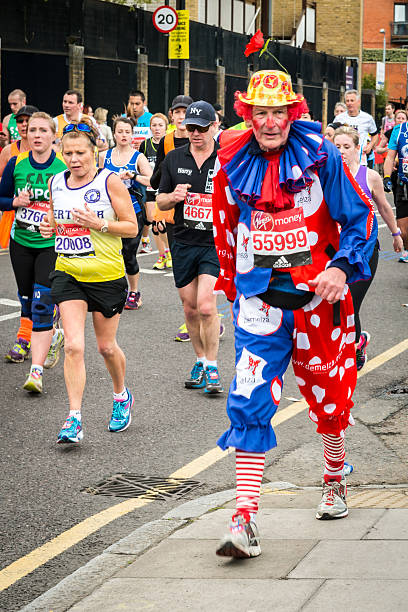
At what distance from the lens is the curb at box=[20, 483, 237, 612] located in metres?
4.36

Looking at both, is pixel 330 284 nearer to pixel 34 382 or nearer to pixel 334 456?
pixel 334 456

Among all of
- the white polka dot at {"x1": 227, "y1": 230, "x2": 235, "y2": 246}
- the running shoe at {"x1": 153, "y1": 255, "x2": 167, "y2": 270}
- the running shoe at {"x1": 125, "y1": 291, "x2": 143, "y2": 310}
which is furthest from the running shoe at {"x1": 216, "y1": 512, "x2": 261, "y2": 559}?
the running shoe at {"x1": 153, "y1": 255, "x2": 167, "y2": 270}

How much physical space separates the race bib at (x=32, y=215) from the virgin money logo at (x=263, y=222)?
391 centimetres

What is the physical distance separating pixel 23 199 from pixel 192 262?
1.37 m

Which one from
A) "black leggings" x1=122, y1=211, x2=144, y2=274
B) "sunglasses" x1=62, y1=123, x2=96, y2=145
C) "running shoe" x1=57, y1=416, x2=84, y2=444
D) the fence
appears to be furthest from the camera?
the fence

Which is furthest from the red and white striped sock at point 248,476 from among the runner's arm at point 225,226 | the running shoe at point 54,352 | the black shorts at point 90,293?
the running shoe at point 54,352

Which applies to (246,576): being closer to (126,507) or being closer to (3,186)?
(126,507)

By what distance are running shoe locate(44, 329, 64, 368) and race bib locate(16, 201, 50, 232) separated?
47.9 inches

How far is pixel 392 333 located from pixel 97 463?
482 centimetres

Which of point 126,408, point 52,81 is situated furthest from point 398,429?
point 52,81

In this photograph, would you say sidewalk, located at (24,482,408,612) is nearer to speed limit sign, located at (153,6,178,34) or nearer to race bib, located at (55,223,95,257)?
race bib, located at (55,223,95,257)

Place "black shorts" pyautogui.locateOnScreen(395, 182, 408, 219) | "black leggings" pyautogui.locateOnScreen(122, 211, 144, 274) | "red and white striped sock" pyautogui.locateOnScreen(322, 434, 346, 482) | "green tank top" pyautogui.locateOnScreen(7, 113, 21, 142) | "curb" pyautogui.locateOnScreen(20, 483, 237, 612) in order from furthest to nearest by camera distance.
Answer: "green tank top" pyautogui.locateOnScreen(7, 113, 21, 142) < "black shorts" pyautogui.locateOnScreen(395, 182, 408, 219) < "black leggings" pyautogui.locateOnScreen(122, 211, 144, 274) < "red and white striped sock" pyautogui.locateOnScreen(322, 434, 346, 482) < "curb" pyautogui.locateOnScreen(20, 483, 237, 612)

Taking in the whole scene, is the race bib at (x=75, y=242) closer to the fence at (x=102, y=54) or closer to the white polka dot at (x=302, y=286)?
the white polka dot at (x=302, y=286)

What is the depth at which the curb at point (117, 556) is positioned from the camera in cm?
436
